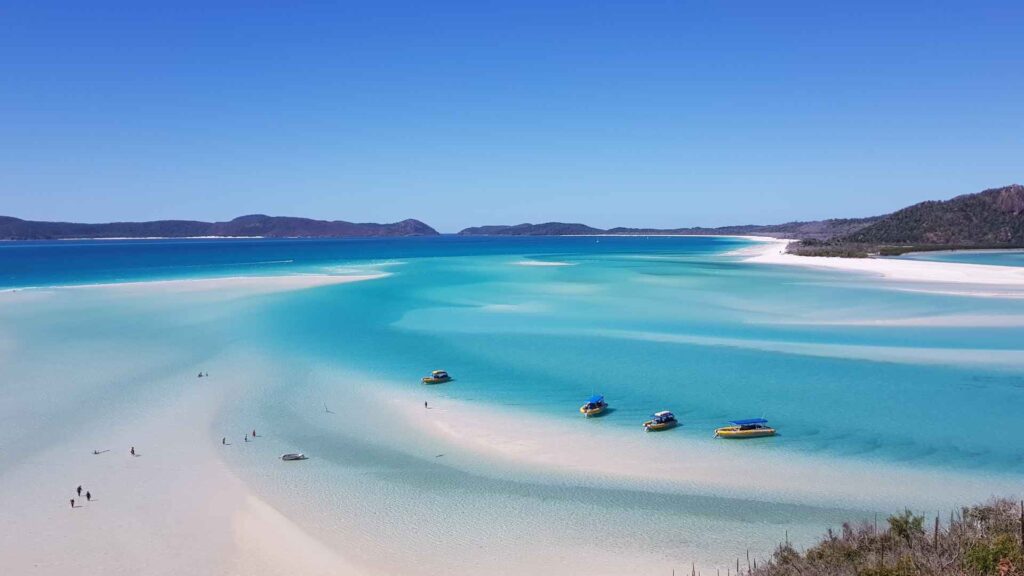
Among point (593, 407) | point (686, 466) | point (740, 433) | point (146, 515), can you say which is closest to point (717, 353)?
point (593, 407)

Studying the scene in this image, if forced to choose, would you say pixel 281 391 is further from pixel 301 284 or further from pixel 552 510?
pixel 301 284

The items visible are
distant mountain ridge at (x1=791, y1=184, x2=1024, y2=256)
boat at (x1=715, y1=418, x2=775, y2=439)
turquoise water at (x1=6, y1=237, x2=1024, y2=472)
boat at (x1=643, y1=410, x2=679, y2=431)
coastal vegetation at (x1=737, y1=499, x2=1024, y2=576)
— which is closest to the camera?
coastal vegetation at (x1=737, y1=499, x2=1024, y2=576)

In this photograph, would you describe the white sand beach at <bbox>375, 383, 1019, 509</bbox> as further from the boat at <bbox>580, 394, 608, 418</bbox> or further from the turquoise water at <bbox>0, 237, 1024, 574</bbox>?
the boat at <bbox>580, 394, 608, 418</bbox>

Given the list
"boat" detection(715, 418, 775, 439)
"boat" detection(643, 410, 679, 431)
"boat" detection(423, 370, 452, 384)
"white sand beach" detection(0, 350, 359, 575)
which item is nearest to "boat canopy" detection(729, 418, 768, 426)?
"boat" detection(715, 418, 775, 439)

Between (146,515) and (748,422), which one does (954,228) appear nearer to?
(748,422)

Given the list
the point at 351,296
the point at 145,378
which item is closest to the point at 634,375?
the point at 145,378
